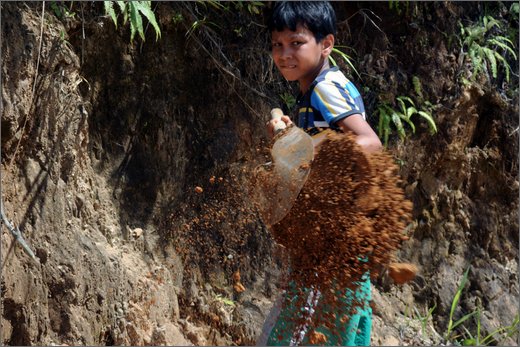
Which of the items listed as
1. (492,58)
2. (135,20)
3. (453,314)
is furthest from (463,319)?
(135,20)

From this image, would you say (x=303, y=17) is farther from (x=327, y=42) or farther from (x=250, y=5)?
(x=250, y=5)

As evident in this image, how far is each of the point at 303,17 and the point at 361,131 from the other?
0.72 meters

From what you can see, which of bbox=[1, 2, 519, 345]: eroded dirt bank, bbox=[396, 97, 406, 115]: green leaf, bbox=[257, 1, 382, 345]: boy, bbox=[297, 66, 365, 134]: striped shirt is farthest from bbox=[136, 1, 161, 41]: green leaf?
bbox=[396, 97, 406, 115]: green leaf

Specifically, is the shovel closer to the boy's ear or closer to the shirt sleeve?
the shirt sleeve

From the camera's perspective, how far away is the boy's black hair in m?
3.80

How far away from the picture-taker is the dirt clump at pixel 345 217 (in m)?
3.42

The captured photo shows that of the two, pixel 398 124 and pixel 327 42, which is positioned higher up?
pixel 327 42

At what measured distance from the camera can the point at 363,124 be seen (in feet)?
11.6

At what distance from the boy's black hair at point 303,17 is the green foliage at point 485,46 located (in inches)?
135

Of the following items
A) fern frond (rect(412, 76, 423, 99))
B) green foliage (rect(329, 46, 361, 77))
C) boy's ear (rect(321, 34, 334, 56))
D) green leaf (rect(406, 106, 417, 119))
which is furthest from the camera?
fern frond (rect(412, 76, 423, 99))

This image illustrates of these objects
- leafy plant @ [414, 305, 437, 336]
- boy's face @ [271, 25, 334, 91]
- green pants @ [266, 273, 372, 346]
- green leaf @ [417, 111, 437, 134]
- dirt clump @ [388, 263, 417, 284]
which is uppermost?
boy's face @ [271, 25, 334, 91]

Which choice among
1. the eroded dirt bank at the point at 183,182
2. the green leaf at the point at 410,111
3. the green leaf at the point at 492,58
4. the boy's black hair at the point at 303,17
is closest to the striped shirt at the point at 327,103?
the boy's black hair at the point at 303,17

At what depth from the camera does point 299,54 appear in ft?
12.4

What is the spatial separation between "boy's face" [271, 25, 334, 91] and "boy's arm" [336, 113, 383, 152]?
1.29 feet
